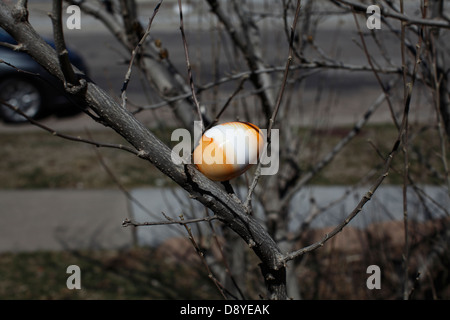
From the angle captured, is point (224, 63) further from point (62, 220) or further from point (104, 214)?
point (62, 220)

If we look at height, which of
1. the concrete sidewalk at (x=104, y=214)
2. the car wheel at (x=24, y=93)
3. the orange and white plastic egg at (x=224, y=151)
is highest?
the car wheel at (x=24, y=93)

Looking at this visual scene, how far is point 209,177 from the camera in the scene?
1.75 metres

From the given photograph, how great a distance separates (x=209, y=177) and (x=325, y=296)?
8.33 ft

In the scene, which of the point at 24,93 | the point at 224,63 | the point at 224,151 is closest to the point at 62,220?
the point at 224,151

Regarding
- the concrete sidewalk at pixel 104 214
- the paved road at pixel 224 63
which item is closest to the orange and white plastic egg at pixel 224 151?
the paved road at pixel 224 63

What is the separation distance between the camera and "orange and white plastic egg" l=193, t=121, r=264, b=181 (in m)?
1.71

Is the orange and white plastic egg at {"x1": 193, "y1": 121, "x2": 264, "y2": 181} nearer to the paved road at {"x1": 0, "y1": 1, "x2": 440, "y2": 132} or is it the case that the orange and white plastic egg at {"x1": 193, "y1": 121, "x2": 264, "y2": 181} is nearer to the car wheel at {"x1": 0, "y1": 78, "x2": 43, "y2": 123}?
the paved road at {"x1": 0, "y1": 1, "x2": 440, "y2": 132}

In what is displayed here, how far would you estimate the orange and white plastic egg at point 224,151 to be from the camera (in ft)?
5.62

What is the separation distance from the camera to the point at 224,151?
1.71 meters

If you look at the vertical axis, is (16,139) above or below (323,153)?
above

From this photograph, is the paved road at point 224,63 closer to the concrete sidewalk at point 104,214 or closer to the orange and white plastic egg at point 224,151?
the concrete sidewalk at point 104,214

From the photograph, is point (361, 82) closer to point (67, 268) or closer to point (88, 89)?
point (67, 268)

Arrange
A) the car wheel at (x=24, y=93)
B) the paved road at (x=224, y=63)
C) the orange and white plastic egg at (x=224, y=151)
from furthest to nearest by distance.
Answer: the car wheel at (x=24, y=93), the paved road at (x=224, y=63), the orange and white plastic egg at (x=224, y=151)
